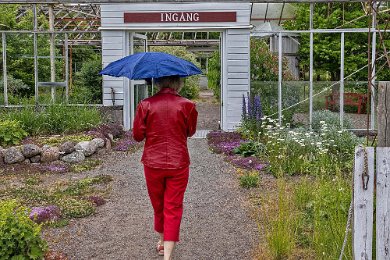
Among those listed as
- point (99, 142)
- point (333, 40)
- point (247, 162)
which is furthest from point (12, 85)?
point (333, 40)

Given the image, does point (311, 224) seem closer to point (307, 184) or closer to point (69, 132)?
point (307, 184)

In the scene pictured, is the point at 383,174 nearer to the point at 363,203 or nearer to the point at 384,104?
the point at 363,203

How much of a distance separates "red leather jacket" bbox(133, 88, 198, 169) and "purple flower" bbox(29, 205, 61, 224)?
2.02 m

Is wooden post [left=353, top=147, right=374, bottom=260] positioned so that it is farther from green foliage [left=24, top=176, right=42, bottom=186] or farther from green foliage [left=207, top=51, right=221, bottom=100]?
green foliage [left=207, top=51, right=221, bottom=100]

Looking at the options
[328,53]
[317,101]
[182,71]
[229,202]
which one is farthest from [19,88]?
[182,71]

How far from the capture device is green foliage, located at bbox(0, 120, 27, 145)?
36.4 feet

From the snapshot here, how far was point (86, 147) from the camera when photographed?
11320mm

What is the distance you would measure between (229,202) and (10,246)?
356 cm

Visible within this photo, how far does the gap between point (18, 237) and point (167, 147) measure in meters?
1.42

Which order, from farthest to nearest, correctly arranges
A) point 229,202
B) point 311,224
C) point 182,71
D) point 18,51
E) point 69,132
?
point 18,51 → point 69,132 → point 229,202 → point 311,224 → point 182,71

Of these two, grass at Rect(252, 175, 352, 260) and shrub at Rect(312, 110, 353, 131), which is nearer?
grass at Rect(252, 175, 352, 260)

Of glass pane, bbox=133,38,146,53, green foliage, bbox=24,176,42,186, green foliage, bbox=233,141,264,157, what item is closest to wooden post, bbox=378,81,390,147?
green foliage, bbox=24,176,42,186

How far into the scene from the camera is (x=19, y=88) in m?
18.1

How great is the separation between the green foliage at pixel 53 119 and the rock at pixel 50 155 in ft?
4.90
